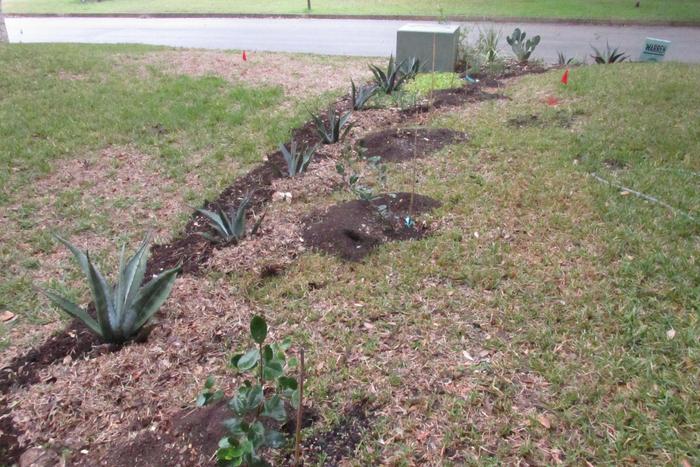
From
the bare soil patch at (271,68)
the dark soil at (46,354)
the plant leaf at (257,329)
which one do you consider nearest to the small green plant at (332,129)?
the bare soil patch at (271,68)

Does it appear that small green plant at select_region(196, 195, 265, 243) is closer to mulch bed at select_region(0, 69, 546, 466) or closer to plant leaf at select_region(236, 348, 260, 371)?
mulch bed at select_region(0, 69, 546, 466)

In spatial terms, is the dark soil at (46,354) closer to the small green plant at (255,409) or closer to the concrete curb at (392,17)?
the small green plant at (255,409)

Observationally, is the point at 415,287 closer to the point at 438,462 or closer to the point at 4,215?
the point at 438,462

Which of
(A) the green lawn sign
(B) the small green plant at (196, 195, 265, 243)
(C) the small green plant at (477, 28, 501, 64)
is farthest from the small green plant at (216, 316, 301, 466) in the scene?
(A) the green lawn sign

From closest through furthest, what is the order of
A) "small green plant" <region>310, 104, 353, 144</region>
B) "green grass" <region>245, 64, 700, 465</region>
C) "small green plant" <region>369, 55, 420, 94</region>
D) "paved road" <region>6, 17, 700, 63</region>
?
"green grass" <region>245, 64, 700, 465</region> < "small green plant" <region>310, 104, 353, 144</region> < "small green plant" <region>369, 55, 420, 94</region> < "paved road" <region>6, 17, 700, 63</region>

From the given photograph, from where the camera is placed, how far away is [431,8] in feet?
60.4

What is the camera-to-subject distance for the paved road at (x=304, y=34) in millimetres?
12172

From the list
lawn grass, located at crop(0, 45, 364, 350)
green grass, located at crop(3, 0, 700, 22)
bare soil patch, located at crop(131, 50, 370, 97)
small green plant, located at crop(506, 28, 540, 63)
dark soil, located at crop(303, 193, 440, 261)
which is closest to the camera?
dark soil, located at crop(303, 193, 440, 261)

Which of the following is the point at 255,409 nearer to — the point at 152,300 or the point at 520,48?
the point at 152,300

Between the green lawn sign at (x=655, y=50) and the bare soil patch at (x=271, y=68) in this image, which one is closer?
the bare soil patch at (x=271, y=68)

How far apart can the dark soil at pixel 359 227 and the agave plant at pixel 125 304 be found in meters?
1.23

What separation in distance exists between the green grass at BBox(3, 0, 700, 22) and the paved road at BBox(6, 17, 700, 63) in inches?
46.1

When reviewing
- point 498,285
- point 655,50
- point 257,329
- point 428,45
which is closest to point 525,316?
point 498,285

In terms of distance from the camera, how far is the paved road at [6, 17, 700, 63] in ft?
39.9
